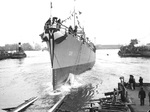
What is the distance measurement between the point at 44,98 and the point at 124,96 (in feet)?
21.2

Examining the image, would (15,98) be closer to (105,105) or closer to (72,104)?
(72,104)

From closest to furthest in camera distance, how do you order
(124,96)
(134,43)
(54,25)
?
(124,96)
(54,25)
(134,43)

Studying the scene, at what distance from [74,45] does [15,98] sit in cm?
777

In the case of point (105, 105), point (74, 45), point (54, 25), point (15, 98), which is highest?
point (54, 25)

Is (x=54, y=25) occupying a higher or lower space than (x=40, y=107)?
higher

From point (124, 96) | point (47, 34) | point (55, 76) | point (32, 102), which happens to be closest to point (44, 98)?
point (32, 102)

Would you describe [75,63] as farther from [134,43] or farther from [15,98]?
[134,43]

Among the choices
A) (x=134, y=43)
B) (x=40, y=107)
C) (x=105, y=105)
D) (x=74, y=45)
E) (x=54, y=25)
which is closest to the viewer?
(x=105, y=105)

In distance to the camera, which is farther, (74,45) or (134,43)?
(134,43)

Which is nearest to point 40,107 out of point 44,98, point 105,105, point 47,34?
point 44,98

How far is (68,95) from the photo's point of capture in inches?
534

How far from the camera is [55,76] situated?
14992 mm

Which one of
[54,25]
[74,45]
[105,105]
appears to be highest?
[54,25]

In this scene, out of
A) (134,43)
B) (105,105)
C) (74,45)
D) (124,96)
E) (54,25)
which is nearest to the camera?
(105,105)
